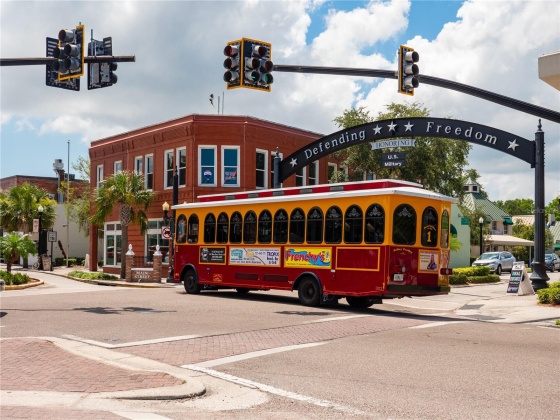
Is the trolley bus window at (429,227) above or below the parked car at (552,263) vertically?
above

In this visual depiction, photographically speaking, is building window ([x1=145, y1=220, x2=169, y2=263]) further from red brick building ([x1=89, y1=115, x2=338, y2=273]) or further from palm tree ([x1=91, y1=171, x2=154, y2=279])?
palm tree ([x1=91, y1=171, x2=154, y2=279])

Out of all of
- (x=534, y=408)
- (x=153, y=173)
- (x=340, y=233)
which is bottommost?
(x=534, y=408)

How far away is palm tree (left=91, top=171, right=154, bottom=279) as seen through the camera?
34594 millimetres

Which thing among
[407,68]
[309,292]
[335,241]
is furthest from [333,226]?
[407,68]

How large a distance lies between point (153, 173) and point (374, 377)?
30.1 meters

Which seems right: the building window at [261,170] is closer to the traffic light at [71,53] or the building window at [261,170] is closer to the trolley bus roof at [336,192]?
the trolley bus roof at [336,192]

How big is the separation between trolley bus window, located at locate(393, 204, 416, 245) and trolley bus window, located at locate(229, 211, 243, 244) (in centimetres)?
626

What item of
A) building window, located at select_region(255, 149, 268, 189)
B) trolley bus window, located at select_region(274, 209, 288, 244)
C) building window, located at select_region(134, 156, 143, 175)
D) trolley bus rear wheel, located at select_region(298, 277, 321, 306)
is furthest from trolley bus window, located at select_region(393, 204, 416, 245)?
building window, located at select_region(134, 156, 143, 175)

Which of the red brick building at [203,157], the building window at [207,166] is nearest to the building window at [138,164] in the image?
the red brick building at [203,157]

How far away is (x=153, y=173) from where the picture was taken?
124ft

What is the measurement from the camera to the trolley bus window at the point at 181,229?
24.6m

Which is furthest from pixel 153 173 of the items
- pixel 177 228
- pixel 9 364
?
pixel 9 364

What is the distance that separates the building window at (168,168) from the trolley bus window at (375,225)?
20.5 meters

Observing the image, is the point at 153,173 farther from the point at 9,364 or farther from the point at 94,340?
the point at 9,364
